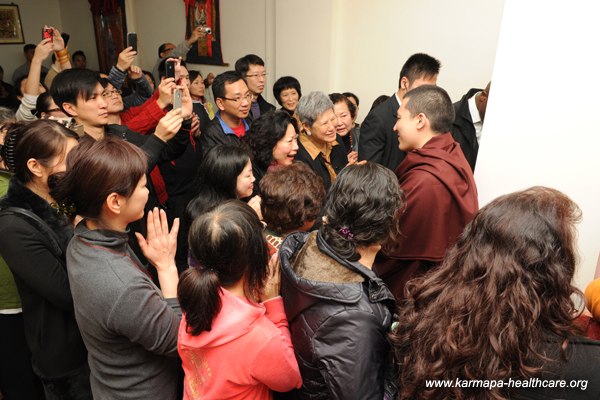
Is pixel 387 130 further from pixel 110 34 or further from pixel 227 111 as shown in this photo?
pixel 110 34

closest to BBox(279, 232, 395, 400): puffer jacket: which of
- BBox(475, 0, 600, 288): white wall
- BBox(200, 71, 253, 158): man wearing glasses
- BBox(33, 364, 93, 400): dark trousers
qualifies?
BBox(33, 364, 93, 400): dark trousers

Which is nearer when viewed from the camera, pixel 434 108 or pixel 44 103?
pixel 434 108

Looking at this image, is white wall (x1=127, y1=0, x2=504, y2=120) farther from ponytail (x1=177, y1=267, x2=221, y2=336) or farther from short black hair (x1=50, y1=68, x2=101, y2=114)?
ponytail (x1=177, y1=267, x2=221, y2=336)

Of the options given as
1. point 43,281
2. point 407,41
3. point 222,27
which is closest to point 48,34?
point 43,281

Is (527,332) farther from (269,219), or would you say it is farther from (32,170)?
(32,170)

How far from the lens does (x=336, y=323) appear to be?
102cm

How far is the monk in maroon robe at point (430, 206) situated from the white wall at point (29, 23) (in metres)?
8.08

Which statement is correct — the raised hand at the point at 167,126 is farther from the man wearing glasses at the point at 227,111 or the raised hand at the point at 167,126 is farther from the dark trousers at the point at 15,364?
the dark trousers at the point at 15,364

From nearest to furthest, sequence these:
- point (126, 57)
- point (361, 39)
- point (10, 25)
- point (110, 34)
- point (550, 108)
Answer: point (550, 108)
point (126, 57)
point (361, 39)
point (110, 34)
point (10, 25)

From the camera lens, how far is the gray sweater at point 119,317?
1.06 metres

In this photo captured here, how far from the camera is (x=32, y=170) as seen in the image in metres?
1.40

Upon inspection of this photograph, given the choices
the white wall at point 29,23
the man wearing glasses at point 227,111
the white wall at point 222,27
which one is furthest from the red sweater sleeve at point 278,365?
the white wall at point 29,23

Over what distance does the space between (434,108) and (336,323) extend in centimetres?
121

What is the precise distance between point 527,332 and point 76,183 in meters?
1.15
